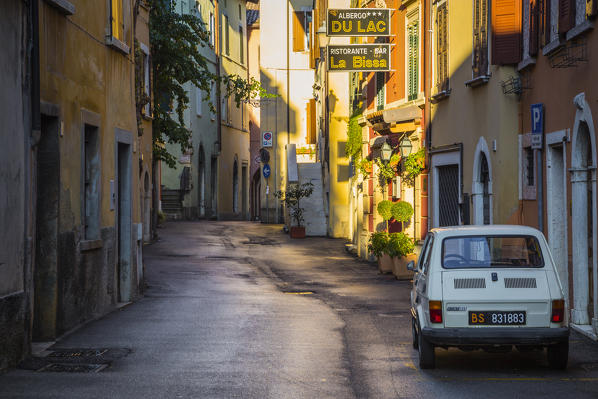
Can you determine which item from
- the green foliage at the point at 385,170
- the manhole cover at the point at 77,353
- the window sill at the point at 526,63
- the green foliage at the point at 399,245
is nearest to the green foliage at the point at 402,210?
the green foliage at the point at 399,245

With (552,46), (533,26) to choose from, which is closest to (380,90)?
(533,26)

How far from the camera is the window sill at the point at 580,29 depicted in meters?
12.7

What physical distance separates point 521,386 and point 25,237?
5.35m

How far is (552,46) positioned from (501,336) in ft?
20.1

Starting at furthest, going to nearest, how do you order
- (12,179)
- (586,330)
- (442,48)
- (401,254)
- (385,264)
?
(385,264)
(401,254)
(442,48)
(586,330)
(12,179)

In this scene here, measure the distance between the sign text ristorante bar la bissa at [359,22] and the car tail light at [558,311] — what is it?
52.4 ft

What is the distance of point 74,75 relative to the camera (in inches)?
539

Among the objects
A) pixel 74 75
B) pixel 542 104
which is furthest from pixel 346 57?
pixel 74 75

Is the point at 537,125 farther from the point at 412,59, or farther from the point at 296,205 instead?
the point at 296,205

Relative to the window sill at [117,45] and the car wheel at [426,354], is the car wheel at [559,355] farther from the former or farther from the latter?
the window sill at [117,45]

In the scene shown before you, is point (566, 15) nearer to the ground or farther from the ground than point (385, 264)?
farther from the ground

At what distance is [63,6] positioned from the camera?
1286 cm

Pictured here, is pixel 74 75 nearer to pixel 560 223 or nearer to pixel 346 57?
pixel 560 223

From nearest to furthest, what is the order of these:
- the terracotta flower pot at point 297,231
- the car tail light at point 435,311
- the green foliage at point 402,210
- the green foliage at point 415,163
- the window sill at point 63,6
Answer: the car tail light at point 435,311, the window sill at point 63,6, the green foliage at point 415,163, the green foliage at point 402,210, the terracotta flower pot at point 297,231
